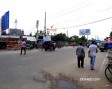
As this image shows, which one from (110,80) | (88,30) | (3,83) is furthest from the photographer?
(88,30)

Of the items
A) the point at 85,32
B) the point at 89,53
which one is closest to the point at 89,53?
the point at 89,53

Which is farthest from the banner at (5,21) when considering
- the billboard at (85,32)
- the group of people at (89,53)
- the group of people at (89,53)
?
the billboard at (85,32)

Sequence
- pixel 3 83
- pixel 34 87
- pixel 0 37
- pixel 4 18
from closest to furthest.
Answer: pixel 34 87 → pixel 3 83 → pixel 0 37 → pixel 4 18

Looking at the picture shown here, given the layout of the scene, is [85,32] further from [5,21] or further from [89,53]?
[89,53]

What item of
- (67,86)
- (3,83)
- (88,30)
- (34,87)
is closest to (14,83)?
(3,83)

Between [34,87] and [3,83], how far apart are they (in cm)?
139

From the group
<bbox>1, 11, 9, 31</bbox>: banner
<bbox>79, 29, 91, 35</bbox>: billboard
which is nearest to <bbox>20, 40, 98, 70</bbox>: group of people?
<bbox>1, 11, 9, 31</bbox>: banner

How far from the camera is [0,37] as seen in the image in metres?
55.1

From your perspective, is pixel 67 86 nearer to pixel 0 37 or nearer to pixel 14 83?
pixel 14 83

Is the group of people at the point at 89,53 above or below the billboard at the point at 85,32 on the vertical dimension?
below

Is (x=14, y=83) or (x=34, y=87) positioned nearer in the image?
(x=34, y=87)

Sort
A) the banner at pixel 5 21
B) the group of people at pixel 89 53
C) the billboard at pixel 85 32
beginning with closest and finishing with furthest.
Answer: the group of people at pixel 89 53, the banner at pixel 5 21, the billboard at pixel 85 32

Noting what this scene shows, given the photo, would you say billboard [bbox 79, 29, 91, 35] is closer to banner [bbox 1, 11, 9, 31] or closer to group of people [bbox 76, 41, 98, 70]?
banner [bbox 1, 11, 9, 31]

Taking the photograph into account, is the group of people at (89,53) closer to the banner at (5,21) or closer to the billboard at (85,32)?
the banner at (5,21)
